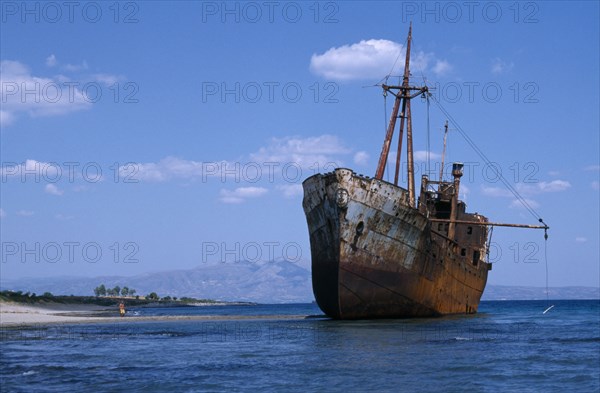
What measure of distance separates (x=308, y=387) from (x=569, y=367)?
29.6 ft

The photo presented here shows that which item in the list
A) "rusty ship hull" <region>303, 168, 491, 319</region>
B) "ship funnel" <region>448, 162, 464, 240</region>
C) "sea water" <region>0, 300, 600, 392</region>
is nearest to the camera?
"sea water" <region>0, 300, 600, 392</region>

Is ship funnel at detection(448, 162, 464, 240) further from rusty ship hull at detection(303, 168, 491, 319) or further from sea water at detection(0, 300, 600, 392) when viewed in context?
sea water at detection(0, 300, 600, 392)

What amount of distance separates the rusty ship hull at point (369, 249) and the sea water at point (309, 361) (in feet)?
10.3

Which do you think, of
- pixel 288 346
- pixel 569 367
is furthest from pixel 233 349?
pixel 569 367

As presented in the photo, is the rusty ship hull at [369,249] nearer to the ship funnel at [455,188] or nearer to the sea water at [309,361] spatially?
the sea water at [309,361]

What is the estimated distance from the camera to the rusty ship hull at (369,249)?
127 feet

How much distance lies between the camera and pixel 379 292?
40.5 metres

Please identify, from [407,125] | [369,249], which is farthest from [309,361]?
[407,125]

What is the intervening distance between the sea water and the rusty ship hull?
314 cm

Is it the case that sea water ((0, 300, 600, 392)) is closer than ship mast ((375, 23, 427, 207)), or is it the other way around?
sea water ((0, 300, 600, 392))

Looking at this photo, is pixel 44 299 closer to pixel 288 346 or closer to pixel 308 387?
pixel 288 346

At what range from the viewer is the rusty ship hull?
38.8 meters

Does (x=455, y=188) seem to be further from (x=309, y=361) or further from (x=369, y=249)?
(x=309, y=361)

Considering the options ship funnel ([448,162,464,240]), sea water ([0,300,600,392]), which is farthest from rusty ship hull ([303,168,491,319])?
ship funnel ([448,162,464,240])
